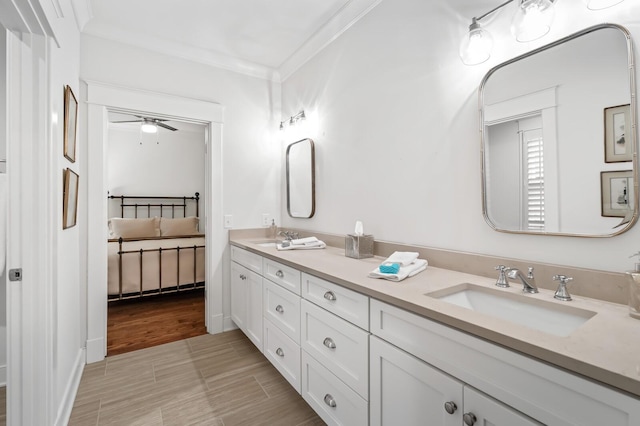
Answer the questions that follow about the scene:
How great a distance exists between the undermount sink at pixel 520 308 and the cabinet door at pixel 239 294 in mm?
1609

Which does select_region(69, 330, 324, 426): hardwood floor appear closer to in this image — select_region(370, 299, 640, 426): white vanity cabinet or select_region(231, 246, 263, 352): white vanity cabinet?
select_region(231, 246, 263, 352): white vanity cabinet

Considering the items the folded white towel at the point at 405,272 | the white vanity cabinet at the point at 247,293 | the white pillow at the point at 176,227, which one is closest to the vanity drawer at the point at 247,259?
the white vanity cabinet at the point at 247,293

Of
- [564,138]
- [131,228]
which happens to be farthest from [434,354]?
[131,228]

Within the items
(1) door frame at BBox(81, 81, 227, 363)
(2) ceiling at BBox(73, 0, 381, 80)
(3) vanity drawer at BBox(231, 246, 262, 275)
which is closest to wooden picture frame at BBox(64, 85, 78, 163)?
(1) door frame at BBox(81, 81, 227, 363)

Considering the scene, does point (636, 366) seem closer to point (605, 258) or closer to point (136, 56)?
point (605, 258)

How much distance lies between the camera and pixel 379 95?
6.40 feet

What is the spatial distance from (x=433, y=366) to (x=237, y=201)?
2.34 m

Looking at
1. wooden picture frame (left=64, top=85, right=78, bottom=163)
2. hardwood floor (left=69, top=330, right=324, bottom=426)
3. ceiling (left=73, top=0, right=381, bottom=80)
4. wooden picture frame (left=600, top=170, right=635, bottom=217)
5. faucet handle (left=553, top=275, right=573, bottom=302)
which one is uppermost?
ceiling (left=73, top=0, right=381, bottom=80)

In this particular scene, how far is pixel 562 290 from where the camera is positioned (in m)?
1.06

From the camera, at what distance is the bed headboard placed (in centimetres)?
538

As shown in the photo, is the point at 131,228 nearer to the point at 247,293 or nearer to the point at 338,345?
the point at 247,293

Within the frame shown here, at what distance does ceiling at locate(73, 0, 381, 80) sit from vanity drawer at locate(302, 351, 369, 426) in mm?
2220

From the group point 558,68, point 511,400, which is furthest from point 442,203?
point 511,400

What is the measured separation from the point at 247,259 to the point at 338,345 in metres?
1.26
